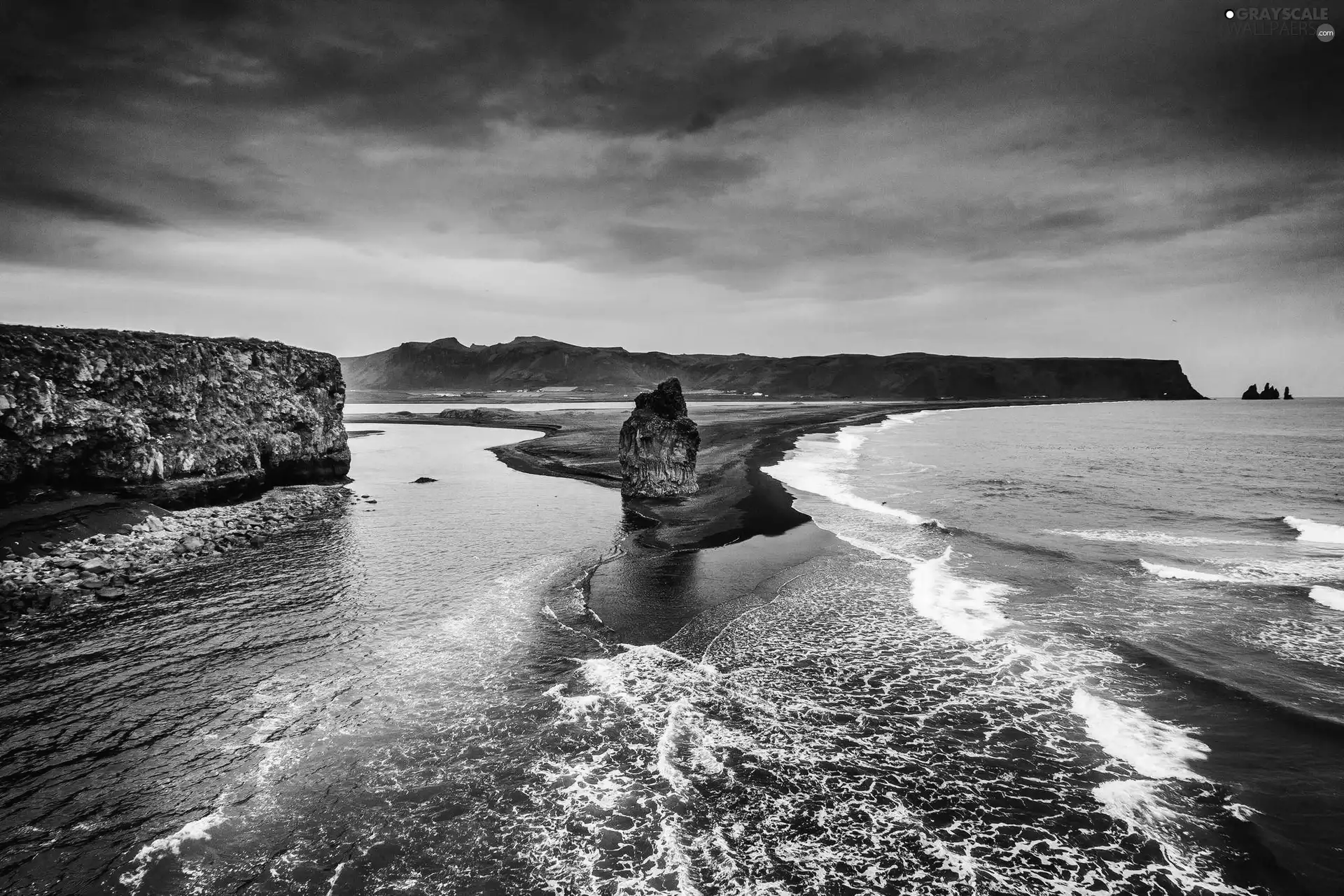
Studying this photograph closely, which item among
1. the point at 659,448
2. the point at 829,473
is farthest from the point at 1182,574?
the point at 829,473

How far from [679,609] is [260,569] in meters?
13.8

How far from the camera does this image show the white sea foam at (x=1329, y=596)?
14571mm

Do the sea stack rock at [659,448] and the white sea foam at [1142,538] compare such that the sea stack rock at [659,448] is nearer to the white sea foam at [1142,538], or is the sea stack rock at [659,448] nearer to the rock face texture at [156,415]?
the white sea foam at [1142,538]

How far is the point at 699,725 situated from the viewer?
9.66 metres

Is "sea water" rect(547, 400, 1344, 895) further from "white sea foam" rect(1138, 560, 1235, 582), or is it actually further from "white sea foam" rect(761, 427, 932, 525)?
"white sea foam" rect(761, 427, 932, 525)

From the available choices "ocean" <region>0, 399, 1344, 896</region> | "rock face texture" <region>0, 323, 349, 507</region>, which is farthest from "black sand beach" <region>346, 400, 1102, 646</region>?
"rock face texture" <region>0, 323, 349, 507</region>

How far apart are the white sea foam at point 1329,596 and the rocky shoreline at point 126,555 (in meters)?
31.9

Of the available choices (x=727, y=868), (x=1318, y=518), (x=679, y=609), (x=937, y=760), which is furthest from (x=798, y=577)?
(x=1318, y=518)

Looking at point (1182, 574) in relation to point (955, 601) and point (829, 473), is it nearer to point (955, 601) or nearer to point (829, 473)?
point (955, 601)

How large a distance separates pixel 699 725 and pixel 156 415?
2591 cm

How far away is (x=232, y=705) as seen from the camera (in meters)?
10.4

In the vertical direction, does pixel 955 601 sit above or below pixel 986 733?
above

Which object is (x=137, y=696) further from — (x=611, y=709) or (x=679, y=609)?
(x=679, y=609)

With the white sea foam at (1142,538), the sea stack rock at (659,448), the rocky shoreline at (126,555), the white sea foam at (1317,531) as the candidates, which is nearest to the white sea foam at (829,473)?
the white sea foam at (1142,538)
